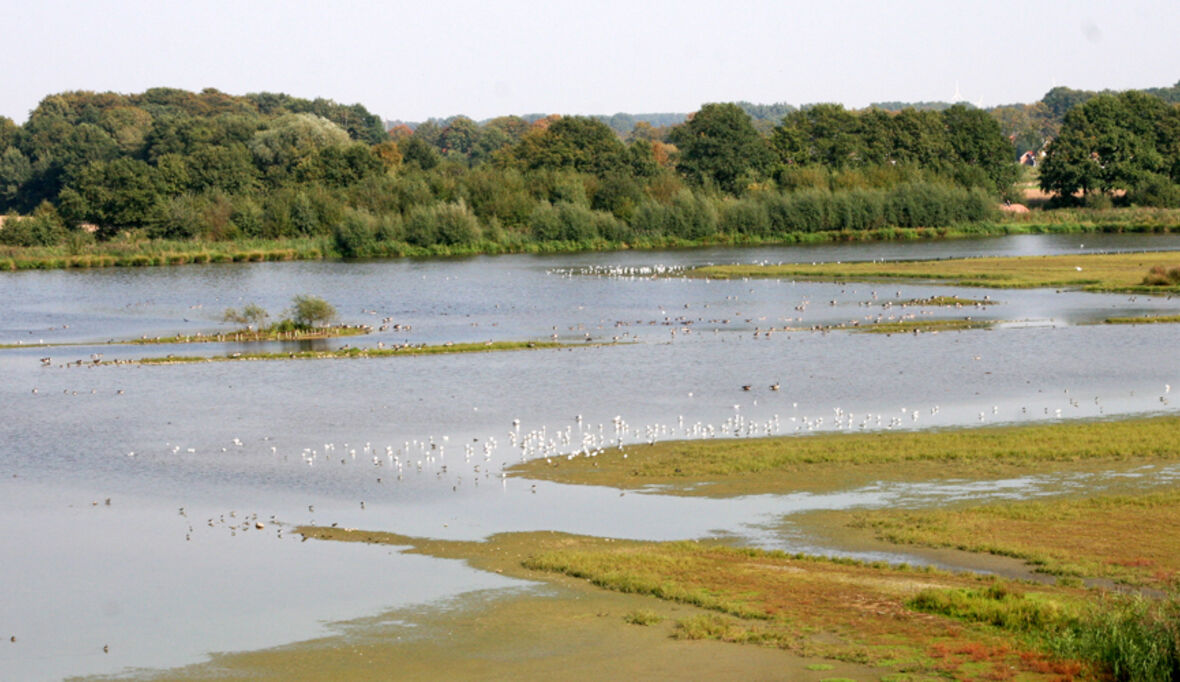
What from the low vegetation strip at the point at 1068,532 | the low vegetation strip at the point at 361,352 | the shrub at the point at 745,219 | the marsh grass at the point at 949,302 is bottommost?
the low vegetation strip at the point at 1068,532

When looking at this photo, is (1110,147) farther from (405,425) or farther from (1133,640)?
(1133,640)

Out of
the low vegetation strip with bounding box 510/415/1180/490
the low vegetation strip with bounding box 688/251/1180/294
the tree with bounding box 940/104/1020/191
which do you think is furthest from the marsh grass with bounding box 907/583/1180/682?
the tree with bounding box 940/104/1020/191

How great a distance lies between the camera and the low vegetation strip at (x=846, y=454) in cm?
2562

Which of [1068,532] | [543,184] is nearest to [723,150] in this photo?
[543,184]

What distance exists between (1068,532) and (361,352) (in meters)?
32.0

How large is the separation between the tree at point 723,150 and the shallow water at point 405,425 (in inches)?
2597

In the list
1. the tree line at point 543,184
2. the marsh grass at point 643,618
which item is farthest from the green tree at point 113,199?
the marsh grass at point 643,618

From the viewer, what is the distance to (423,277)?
283 ft

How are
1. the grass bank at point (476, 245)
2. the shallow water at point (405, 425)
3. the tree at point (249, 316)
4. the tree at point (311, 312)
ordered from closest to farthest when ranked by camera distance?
the shallow water at point (405, 425) < the tree at point (249, 316) < the tree at point (311, 312) < the grass bank at point (476, 245)

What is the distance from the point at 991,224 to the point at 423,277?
56.1 metres

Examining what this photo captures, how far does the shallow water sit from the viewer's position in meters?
19.0

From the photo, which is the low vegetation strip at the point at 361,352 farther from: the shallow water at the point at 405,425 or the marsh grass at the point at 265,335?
the marsh grass at the point at 265,335

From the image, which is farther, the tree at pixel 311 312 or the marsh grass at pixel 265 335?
the tree at pixel 311 312

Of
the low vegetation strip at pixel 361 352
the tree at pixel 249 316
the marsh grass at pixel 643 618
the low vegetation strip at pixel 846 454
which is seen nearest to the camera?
the marsh grass at pixel 643 618
